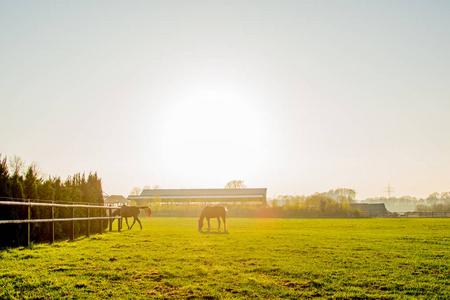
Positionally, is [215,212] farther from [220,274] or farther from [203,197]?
[203,197]

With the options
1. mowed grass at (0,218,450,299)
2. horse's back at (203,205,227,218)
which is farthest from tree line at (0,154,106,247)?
horse's back at (203,205,227,218)

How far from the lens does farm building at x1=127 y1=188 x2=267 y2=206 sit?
308 ft

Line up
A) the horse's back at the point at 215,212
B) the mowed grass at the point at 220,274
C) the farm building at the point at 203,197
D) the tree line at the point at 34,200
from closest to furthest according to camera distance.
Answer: the mowed grass at the point at 220,274
the tree line at the point at 34,200
the horse's back at the point at 215,212
the farm building at the point at 203,197

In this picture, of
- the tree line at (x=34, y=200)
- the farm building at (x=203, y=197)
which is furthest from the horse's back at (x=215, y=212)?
the farm building at (x=203, y=197)

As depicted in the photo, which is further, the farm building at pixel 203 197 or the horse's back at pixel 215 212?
the farm building at pixel 203 197

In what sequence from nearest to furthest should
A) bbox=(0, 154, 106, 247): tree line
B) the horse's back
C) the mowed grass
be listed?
the mowed grass < bbox=(0, 154, 106, 247): tree line < the horse's back

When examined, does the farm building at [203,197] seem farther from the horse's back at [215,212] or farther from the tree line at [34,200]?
the tree line at [34,200]

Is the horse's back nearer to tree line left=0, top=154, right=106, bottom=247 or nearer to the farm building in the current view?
tree line left=0, top=154, right=106, bottom=247

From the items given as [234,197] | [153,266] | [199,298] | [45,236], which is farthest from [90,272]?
[234,197]

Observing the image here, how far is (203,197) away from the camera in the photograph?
99438 mm

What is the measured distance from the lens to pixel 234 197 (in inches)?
3735

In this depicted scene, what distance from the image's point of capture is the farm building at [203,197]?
93.8m

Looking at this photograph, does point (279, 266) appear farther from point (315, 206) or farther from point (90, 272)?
point (315, 206)

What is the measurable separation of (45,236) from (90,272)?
7.21 metres
